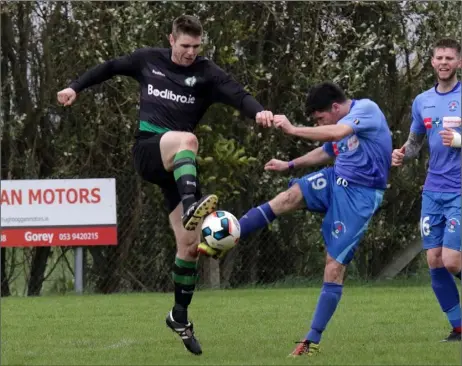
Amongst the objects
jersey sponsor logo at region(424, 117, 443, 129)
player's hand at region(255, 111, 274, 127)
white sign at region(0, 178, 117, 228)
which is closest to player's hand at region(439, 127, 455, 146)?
jersey sponsor logo at region(424, 117, 443, 129)

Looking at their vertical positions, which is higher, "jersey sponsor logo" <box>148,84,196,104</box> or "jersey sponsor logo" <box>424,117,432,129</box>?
"jersey sponsor logo" <box>148,84,196,104</box>

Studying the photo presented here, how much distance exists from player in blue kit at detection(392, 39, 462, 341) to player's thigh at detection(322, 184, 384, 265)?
0.77m

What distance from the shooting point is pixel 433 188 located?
26.6 ft

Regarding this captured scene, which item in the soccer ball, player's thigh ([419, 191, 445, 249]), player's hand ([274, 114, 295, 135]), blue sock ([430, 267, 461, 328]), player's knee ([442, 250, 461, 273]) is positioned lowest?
blue sock ([430, 267, 461, 328])

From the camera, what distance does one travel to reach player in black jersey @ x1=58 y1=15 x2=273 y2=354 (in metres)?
7.43

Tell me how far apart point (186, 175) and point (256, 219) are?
0.63 metres

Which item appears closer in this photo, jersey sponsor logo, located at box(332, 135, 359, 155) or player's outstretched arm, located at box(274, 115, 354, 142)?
player's outstretched arm, located at box(274, 115, 354, 142)

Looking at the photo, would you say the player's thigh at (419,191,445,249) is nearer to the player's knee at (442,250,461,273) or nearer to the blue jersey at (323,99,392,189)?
the player's knee at (442,250,461,273)

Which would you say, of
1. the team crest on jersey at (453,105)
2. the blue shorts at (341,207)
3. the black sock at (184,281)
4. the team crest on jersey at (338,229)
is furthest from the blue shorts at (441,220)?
the black sock at (184,281)

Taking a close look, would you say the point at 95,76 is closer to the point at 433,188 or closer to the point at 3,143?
the point at 433,188

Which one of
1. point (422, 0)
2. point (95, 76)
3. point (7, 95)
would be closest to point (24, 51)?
point (7, 95)

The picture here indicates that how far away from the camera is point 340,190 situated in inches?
294

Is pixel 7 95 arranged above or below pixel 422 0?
below

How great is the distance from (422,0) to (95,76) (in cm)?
857
